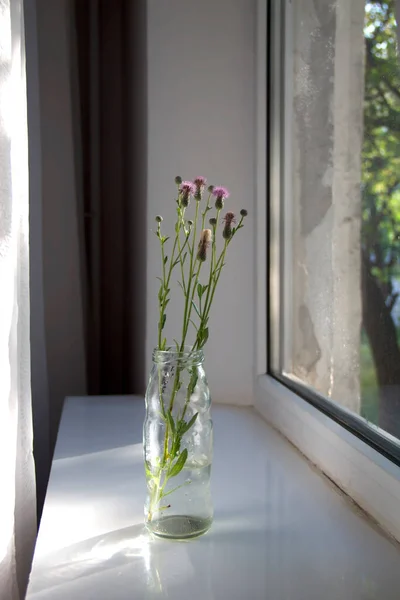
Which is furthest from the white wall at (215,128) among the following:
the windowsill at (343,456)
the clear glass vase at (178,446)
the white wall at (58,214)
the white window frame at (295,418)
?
the clear glass vase at (178,446)

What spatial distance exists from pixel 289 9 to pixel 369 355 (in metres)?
0.69

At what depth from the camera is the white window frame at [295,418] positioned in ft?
2.47

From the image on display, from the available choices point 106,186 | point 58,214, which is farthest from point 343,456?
point 106,186

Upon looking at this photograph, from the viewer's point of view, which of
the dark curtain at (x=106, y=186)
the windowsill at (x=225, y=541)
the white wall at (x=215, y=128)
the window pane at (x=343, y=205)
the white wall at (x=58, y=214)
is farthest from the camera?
the dark curtain at (x=106, y=186)

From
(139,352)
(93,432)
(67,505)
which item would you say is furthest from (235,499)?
(139,352)

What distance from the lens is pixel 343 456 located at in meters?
0.85

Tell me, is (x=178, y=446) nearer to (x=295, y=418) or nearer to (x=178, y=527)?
(x=178, y=527)

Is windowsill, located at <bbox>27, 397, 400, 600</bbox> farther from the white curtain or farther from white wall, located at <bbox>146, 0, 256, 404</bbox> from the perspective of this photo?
white wall, located at <bbox>146, 0, 256, 404</bbox>

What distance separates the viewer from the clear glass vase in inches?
28.0

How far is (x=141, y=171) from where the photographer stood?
4.73ft

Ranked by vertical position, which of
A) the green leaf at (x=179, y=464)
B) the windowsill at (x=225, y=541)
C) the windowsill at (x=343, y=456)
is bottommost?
the windowsill at (x=225, y=541)

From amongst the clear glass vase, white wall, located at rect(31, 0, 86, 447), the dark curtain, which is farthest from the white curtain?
the dark curtain

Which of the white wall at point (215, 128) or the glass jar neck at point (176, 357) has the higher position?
the white wall at point (215, 128)

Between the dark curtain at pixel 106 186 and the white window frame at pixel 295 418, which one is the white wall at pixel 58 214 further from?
the white window frame at pixel 295 418
